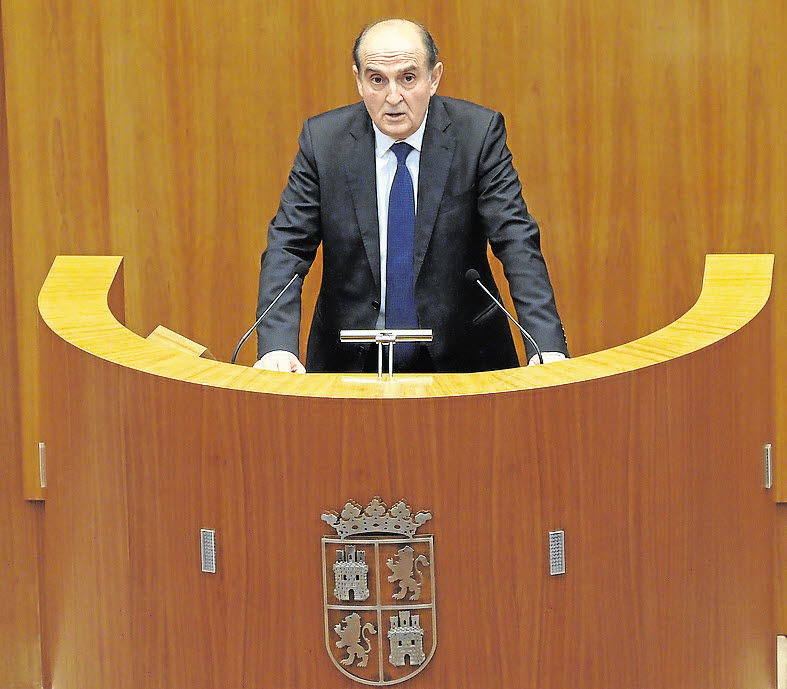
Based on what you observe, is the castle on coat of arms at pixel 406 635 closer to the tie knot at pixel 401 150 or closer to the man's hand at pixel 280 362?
the man's hand at pixel 280 362

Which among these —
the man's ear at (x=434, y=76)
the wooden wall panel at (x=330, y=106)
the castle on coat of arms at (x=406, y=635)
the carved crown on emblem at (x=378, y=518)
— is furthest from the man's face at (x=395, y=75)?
→ the castle on coat of arms at (x=406, y=635)

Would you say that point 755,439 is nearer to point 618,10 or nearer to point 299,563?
point 299,563

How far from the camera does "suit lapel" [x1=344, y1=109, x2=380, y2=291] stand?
3828 millimetres

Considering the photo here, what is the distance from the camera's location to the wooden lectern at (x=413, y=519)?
2789mm

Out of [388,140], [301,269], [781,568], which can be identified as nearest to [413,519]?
[301,269]

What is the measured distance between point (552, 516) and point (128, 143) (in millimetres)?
2360

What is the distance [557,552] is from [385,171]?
1.29 meters

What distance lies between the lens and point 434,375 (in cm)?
300

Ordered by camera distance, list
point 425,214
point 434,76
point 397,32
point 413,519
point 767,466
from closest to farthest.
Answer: point 413,519
point 767,466
point 397,32
point 434,76
point 425,214

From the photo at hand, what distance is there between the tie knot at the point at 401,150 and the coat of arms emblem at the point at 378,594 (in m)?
1.26

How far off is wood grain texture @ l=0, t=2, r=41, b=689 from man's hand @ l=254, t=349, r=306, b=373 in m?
1.63

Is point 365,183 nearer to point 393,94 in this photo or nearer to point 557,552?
point 393,94

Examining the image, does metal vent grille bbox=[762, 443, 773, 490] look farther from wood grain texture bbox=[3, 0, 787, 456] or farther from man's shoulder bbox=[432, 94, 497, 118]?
wood grain texture bbox=[3, 0, 787, 456]

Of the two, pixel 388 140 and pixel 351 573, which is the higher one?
pixel 388 140
